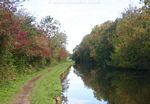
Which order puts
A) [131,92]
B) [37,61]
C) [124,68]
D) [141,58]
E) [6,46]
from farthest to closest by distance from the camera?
1. [124,68]
2. [141,58]
3. [37,61]
4. [131,92]
5. [6,46]

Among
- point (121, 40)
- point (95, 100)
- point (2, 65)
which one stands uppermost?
point (121, 40)

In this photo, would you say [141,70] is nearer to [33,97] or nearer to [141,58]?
[141,58]

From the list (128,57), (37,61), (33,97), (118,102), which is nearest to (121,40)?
(128,57)

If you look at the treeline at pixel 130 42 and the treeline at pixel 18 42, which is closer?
the treeline at pixel 18 42

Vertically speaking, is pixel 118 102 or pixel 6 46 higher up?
pixel 6 46

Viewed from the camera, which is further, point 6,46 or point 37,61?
point 37,61

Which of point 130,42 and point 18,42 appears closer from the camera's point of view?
point 18,42

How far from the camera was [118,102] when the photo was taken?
33688 mm

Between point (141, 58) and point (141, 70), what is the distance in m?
4.55

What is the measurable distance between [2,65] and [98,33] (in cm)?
9068

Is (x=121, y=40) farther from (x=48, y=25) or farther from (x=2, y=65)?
(x=2, y=65)

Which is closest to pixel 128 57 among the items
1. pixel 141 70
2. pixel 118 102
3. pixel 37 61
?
pixel 141 70

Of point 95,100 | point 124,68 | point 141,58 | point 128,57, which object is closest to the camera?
point 95,100

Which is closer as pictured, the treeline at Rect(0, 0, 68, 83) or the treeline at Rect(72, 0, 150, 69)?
the treeline at Rect(0, 0, 68, 83)
